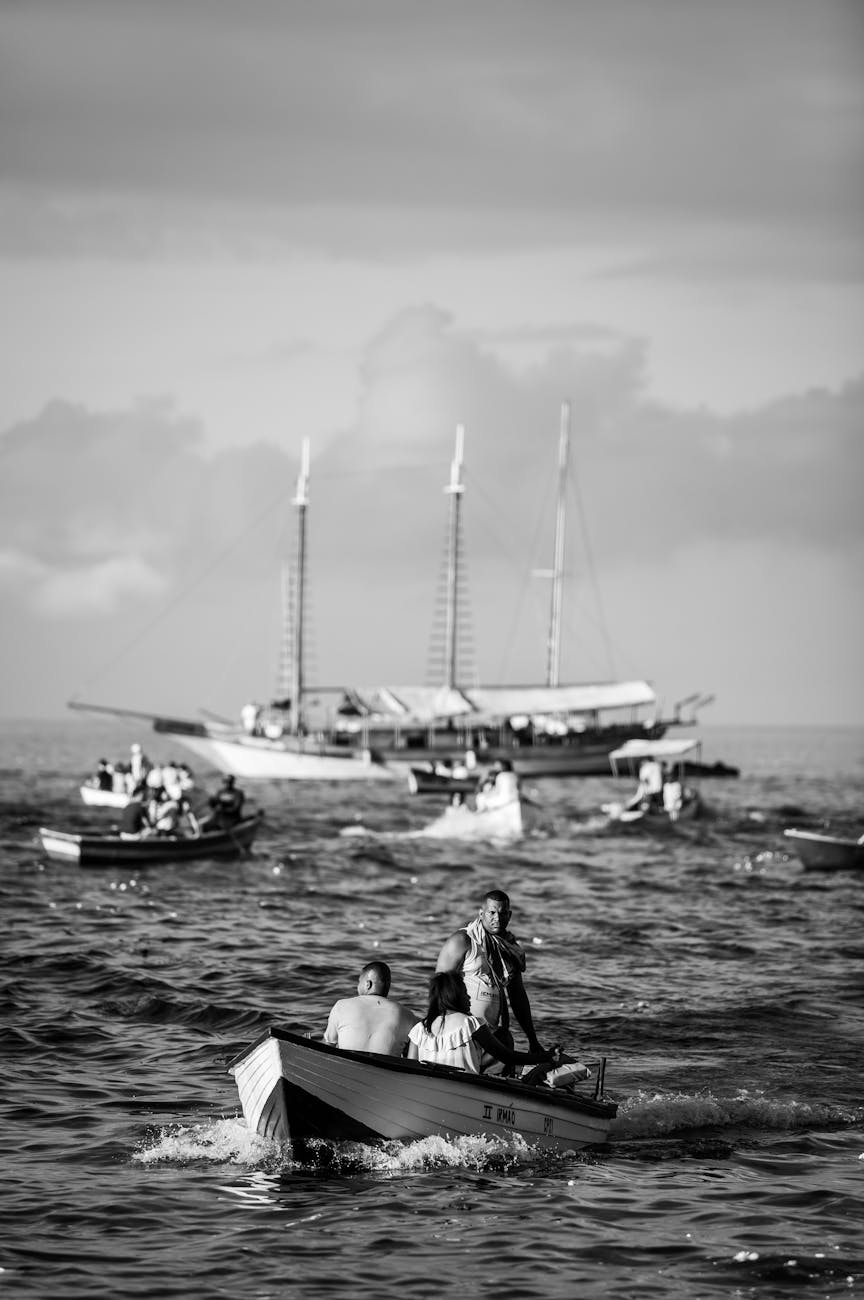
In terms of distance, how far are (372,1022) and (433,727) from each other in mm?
93764

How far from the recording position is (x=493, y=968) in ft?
46.5

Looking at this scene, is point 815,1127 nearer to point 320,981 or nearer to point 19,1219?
point 19,1219

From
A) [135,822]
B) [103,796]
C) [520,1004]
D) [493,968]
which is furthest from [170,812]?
[520,1004]

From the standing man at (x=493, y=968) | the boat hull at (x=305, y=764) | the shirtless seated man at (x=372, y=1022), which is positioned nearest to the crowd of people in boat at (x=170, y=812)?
the standing man at (x=493, y=968)

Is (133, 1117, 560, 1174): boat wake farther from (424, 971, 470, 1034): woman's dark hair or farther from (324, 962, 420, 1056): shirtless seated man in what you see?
(424, 971, 470, 1034): woman's dark hair

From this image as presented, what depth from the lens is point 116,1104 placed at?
15.8m

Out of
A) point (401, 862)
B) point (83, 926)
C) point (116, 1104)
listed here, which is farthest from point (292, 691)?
point (116, 1104)

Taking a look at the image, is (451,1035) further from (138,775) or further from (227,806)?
(138,775)

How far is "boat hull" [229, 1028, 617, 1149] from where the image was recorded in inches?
513

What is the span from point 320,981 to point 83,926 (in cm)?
657

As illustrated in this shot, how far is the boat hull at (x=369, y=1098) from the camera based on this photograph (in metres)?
13.0

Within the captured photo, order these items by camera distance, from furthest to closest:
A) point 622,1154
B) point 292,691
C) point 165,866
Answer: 1. point 292,691
2. point 165,866
3. point 622,1154

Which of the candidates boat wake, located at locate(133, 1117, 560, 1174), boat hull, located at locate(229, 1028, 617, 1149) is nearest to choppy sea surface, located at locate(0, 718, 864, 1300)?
boat wake, located at locate(133, 1117, 560, 1174)

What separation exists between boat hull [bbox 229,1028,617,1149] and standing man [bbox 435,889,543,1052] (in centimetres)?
58
